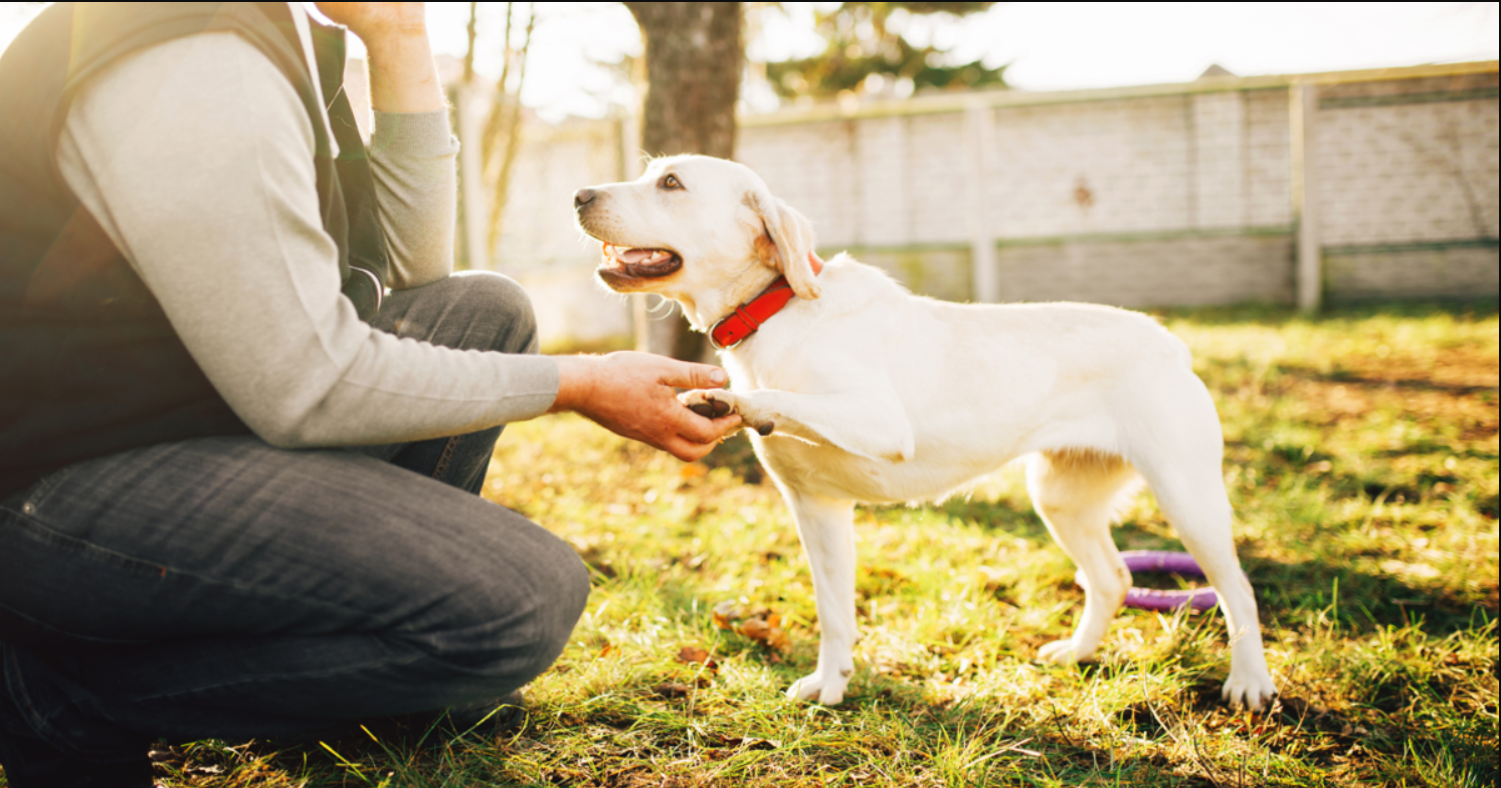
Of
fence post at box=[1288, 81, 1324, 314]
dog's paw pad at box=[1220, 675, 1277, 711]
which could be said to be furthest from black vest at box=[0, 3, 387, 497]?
fence post at box=[1288, 81, 1324, 314]

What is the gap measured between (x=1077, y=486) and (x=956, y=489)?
41cm

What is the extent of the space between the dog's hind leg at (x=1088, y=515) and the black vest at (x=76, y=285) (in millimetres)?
2017

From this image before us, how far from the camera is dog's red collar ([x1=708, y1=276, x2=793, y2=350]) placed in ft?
7.07

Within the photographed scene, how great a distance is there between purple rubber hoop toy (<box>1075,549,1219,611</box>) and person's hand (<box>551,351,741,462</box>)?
61.1 inches

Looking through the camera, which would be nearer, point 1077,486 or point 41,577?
point 41,577

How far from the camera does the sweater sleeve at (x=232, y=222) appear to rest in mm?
1092

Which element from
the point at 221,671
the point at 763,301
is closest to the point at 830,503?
the point at 763,301

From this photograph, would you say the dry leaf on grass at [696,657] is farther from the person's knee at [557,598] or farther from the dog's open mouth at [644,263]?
the dog's open mouth at [644,263]

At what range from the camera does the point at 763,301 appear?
215 centimetres

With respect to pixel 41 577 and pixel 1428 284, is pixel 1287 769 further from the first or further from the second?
pixel 1428 284

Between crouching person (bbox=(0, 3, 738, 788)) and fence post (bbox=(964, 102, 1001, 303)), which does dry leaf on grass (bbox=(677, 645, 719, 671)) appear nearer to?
crouching person (bbox=(0, 3, 738, 788))

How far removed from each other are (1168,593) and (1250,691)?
1.80ft

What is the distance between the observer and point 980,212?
9672 mm

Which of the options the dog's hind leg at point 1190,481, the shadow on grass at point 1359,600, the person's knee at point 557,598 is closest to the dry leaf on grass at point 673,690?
the person's knee at point 557,598
